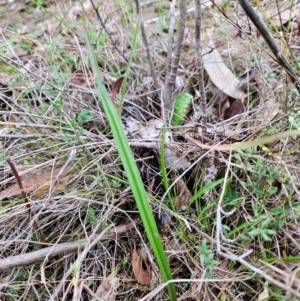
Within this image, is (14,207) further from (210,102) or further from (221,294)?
(210,102)

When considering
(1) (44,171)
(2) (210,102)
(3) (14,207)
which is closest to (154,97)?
(2) (210,102)

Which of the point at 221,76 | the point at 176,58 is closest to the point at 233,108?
the point at 221,76

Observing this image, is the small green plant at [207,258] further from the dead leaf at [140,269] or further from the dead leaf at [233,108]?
the dead leaf at [233,108]

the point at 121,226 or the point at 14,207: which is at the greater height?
the point at 14,207

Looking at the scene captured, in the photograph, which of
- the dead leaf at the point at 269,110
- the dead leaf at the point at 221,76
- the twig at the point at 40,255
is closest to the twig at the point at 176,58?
the dead leaf at the point at 221,76

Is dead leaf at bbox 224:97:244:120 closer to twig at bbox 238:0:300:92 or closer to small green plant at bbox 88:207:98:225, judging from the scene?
twig at bbox 238:0:300:92

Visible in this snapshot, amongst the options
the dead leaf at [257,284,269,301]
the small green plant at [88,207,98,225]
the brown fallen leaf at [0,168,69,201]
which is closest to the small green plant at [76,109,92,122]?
the brown fallen leaf at [0,168,69,201]
